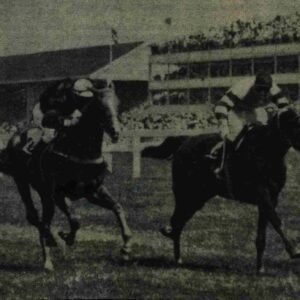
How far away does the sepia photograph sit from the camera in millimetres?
6227

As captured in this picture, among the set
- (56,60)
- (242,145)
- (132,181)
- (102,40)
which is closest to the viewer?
(242,145)

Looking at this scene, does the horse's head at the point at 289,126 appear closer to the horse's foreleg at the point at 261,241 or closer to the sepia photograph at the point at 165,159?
the sepia photograph at the point at 165,159

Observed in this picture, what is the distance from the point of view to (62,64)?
17.3m

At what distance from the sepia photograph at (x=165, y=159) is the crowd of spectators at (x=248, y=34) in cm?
2

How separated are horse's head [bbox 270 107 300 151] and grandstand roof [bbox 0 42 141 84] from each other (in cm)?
573

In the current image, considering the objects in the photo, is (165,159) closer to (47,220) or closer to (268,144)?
(47,220)

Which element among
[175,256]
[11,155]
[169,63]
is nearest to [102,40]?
[169,63]

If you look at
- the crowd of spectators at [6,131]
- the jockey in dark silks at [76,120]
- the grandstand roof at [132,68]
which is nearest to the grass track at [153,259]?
the jockey in dark silks at [76,120]

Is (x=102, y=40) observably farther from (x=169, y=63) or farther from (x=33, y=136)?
(x=33, y=136)

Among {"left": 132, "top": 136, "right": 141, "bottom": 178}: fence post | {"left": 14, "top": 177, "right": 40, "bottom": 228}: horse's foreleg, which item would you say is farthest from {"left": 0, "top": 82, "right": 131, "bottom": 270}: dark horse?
{"left": 132, "top": 136, "right": 141, "bottom": 178}: fence post

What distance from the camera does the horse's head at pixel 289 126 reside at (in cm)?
611

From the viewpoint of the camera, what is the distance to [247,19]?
8.23 m

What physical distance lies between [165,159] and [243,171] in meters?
Answer: 1.21

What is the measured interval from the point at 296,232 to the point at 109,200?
2312mm
